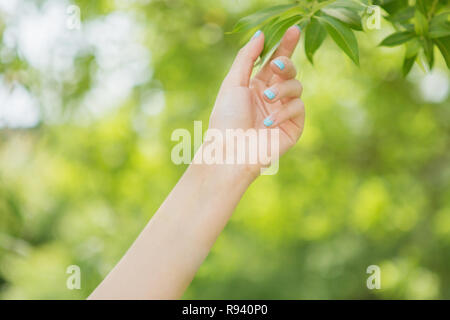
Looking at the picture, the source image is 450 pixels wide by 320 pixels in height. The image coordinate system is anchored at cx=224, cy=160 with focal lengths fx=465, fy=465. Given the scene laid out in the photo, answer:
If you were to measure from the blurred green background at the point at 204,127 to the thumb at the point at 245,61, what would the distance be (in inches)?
59.1

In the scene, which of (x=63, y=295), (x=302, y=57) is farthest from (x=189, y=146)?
(x=63, y=295)

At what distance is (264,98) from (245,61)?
8cm

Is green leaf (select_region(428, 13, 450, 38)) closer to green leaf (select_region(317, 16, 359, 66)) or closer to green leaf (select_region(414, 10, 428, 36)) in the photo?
green leaf (select_region(414, 10, 428, 36))

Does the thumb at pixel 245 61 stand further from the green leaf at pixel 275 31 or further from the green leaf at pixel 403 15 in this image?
the green leaf at pixel 403 15

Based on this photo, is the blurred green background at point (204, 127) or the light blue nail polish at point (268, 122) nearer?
the light blue nail polish at point (268, 122)

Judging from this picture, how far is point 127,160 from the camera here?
10.4 feet

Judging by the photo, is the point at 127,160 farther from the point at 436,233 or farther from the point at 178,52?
the point at 436,233

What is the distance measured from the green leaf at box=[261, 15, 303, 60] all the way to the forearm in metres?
0.21

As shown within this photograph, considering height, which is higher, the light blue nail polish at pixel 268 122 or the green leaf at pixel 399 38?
the green leaf at pixel 399 38

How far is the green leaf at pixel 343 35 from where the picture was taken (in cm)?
72

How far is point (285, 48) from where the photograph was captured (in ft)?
2.80

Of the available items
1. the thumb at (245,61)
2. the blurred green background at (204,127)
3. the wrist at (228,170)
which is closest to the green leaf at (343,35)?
the thumb at (245,61)

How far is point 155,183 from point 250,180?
249 centimetres
